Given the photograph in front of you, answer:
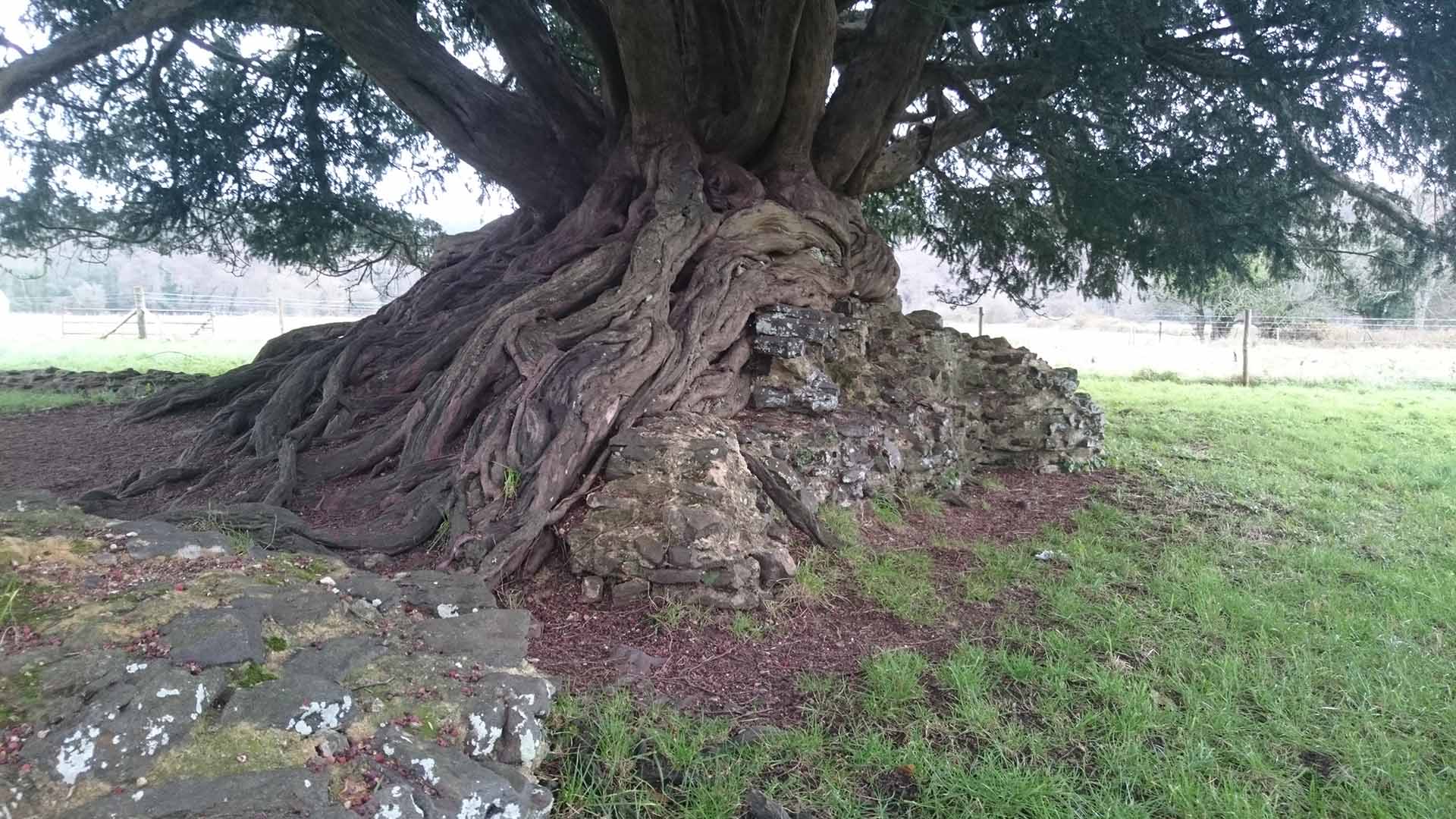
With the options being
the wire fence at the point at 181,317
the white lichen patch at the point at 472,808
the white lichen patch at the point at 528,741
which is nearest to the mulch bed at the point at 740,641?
the white lichen patch at the point at 528,741

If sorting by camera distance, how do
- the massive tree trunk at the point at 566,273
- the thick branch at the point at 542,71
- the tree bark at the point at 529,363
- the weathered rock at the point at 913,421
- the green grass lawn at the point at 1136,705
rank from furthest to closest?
the thick branch at the point at 542,71 → the weathered rock at the point at 913,421 → the massive tree trunk at the point at 566,273 → the tree bark at the point at 529,363 → the green grass lawn at the point at 1136,705

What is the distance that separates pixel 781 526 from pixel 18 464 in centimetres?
588

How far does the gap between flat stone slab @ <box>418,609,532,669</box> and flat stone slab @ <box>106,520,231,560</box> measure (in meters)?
0.90

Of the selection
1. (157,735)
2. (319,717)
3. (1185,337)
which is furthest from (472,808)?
(1185,337)

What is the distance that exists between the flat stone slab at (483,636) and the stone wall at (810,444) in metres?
0.91

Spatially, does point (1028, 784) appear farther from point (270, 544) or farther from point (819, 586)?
point (270, 544)

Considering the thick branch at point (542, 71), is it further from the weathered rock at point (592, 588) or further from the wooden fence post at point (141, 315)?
the wooden fence post at point (141, 315)

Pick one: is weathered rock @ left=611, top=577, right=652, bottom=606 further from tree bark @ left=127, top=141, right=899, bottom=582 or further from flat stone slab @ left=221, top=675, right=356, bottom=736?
flat stone slab @ left=221, top=675, right=356, bottom=736

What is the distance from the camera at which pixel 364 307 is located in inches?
1291

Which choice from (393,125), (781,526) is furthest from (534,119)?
(781,526)

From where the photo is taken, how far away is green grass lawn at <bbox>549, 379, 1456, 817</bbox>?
8.46 feet

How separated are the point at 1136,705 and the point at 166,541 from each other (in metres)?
3.83

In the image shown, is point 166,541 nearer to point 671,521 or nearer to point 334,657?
point 334,657

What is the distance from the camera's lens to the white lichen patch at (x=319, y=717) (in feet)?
6.59
